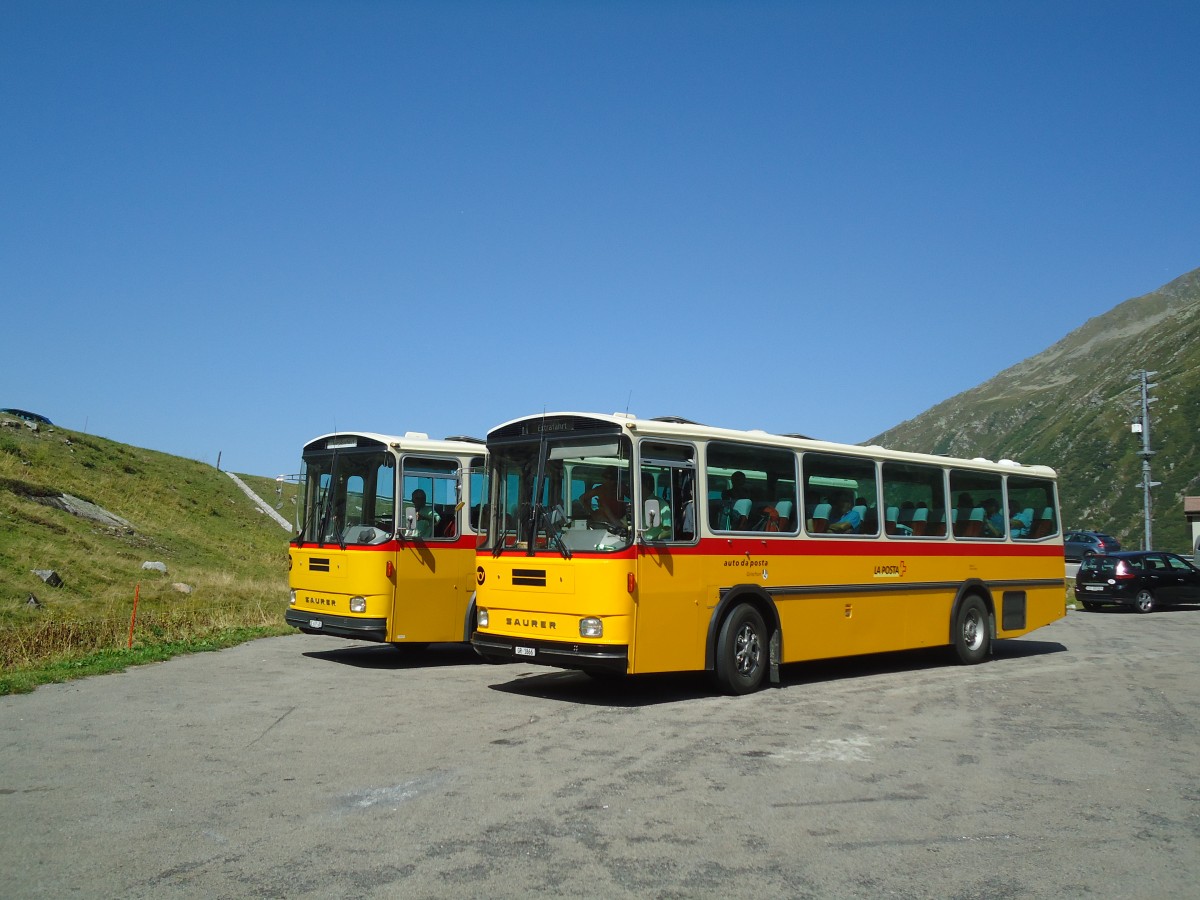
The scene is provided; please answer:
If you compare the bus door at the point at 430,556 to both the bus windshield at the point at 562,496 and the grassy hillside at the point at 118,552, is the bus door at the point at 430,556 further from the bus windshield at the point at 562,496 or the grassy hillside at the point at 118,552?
the grassy hillside at the point at 118,552

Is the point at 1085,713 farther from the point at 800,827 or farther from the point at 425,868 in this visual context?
the point at 425,868

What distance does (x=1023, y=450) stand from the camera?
142375 mm

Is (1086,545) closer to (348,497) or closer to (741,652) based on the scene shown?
(741,652)

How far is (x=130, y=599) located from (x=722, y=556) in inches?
767

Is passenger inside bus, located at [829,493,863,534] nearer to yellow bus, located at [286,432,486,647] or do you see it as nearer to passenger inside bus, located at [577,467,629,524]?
passenger inside bus, located at [577,467,629,524]

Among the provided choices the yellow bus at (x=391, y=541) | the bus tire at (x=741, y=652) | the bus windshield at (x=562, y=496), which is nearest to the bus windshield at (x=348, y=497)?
the yellow bus at (x=391, y=541)

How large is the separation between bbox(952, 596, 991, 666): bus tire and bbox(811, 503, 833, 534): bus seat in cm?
348

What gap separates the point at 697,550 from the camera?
37.4 ft

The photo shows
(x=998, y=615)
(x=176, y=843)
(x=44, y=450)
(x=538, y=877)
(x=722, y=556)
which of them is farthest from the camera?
(x=44, y=450)

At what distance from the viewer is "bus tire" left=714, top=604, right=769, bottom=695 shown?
11.6 metres

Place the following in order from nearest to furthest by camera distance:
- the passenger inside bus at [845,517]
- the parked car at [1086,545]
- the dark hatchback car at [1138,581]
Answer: the passenger inside bus at [845,517], the dark hatchback car at [1138,581], the parked car at [1086,545]

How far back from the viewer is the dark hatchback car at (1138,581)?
27172mm

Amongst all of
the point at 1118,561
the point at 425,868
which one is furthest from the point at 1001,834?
the point at 1118,561

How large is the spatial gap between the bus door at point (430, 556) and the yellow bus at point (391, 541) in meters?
0.01
